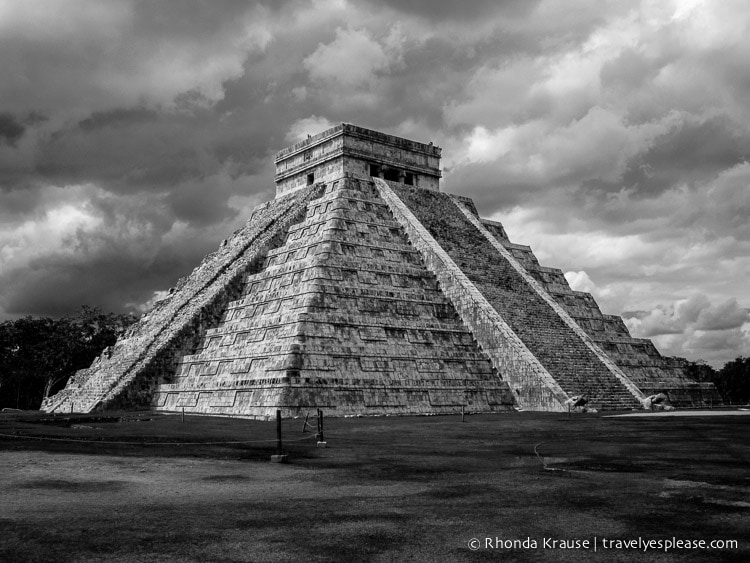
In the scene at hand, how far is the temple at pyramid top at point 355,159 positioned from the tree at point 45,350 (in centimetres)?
1872

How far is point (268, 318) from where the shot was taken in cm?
2702

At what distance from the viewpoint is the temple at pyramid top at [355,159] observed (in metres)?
37.6

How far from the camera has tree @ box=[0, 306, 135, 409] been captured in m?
48.8

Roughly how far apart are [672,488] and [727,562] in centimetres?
338

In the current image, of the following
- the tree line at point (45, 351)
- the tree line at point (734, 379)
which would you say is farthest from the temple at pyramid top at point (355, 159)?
the tree line at point (734, 379)

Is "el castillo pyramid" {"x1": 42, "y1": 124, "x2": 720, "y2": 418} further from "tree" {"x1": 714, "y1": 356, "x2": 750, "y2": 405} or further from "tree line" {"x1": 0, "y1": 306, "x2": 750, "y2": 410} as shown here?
"tree" {"x1": 714, "y1": 356, "x2": 750, "y2": 405}

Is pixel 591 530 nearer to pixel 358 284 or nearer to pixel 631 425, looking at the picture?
pixel 631 425

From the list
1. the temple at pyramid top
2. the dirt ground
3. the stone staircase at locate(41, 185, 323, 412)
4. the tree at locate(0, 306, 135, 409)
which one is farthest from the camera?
the tree at locate(0, 306, 135, 409)

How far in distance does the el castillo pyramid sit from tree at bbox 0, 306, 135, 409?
15247 mm

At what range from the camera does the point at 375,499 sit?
8289 mm

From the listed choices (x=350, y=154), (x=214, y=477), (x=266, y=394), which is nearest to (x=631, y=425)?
(x=266, y=394)

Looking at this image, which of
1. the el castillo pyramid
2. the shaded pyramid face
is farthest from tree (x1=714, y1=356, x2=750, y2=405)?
the shaded pyramid face

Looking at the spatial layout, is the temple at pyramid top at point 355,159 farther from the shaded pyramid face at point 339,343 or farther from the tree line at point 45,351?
the tree line at point 45,351

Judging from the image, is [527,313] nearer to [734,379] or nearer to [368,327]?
[368,327]
